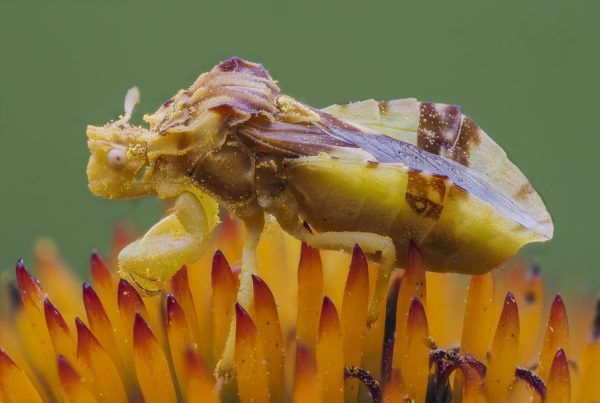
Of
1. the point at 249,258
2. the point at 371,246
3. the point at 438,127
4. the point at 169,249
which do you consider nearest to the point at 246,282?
the point at 249,258

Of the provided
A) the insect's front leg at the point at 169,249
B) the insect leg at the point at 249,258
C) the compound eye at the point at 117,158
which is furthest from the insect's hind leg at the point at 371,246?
the compound eye at the point at 117,158

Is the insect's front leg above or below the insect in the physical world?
below

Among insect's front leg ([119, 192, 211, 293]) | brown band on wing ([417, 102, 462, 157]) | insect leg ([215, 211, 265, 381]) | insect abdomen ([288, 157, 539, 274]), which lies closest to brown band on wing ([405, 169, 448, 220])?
insect abdomen ([288, 157, 539, 274])

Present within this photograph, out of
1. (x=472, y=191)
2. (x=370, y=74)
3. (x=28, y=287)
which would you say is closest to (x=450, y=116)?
(x=472, y=191)

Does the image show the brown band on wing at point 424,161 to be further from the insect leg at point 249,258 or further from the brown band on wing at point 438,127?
the insect leg at point 249,258

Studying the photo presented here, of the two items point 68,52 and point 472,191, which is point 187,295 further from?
point 68,52

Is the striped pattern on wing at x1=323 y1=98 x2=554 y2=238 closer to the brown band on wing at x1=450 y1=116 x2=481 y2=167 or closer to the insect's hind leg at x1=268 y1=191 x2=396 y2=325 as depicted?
the brown band on wing at x1=450 y1=116 x2=481 y2=167

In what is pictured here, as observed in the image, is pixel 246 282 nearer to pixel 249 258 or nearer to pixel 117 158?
pixel 249 258

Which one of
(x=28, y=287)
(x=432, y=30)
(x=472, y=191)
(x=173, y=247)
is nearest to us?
(x=472, y=191)
